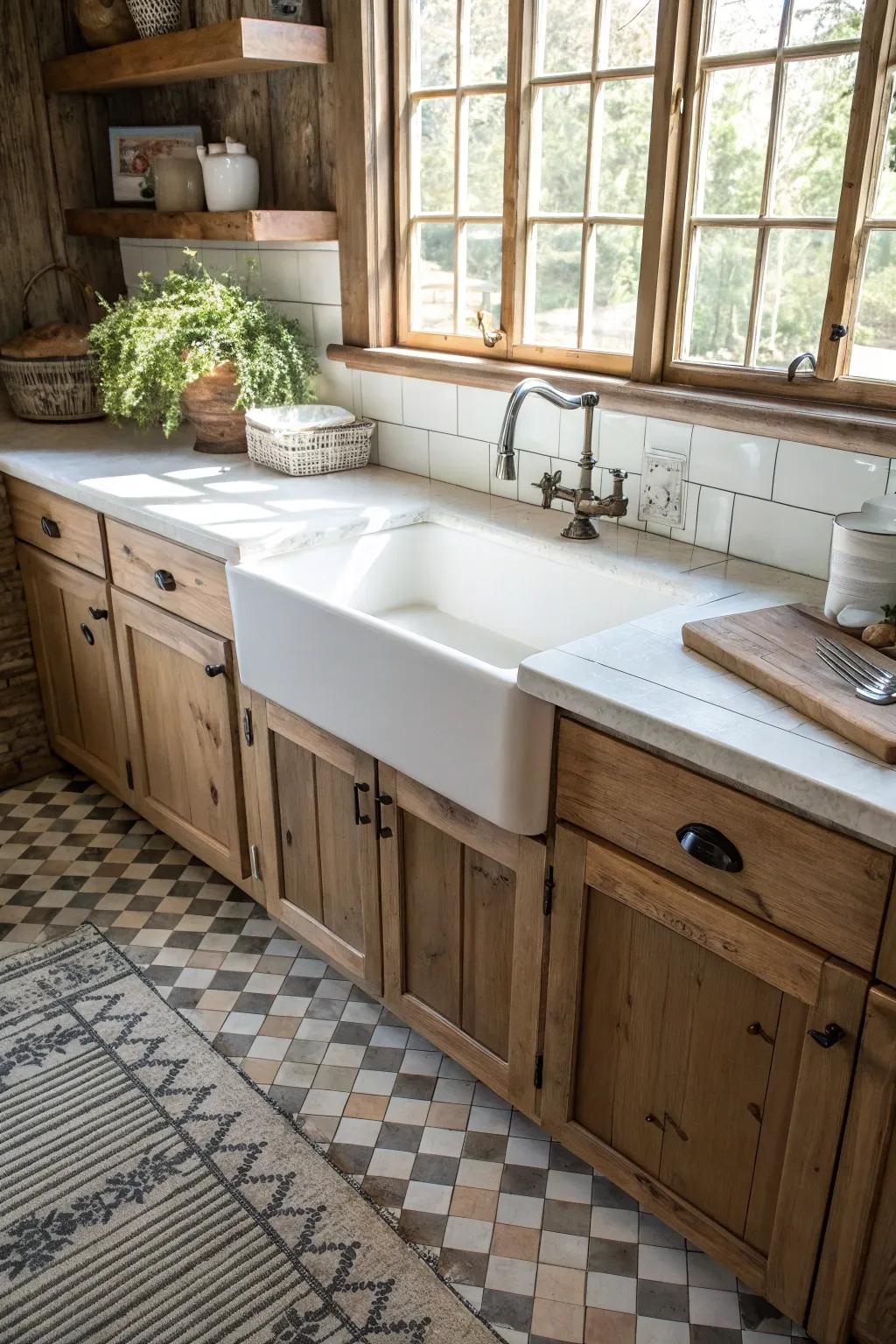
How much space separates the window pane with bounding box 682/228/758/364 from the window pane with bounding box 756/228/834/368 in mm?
36

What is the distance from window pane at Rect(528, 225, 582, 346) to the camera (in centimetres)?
222

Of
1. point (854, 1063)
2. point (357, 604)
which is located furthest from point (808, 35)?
point (854, 1063)

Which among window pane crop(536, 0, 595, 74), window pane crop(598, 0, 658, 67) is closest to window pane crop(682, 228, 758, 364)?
window pane crop(598, 0, 658, 67)

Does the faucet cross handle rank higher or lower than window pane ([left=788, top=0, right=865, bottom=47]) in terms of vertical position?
lower

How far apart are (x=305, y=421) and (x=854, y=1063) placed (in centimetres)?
189

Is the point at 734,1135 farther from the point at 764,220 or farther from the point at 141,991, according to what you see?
the point at 764,220

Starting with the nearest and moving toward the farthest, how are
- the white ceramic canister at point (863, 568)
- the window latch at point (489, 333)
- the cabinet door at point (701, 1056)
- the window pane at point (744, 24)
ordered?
1. the cabinet door at point (701, 1056)
2. the white ceramic canister at point (863, 568)
3. the window pane at point (744, 24)
4. the window latch at point (489, 333)

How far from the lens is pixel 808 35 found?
1.75m

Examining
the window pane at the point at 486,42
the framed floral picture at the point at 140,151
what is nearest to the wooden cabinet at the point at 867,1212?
the window pane at the point at 486,42

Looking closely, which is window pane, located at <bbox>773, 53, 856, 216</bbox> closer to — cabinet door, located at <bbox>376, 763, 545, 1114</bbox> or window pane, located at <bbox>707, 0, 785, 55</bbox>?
window pane, located at <bbox>707, 0, 785, 55</bbox>

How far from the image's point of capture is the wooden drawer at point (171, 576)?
2.18 metres

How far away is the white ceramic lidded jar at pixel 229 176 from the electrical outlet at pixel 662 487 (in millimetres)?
1318

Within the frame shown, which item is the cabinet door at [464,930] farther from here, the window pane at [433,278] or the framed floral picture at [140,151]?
the framed floral picture at [140,151]

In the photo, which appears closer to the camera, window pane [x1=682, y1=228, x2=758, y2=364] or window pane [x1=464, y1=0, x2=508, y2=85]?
window pane [x1=682, y1=228, x2=758, y2=364]
